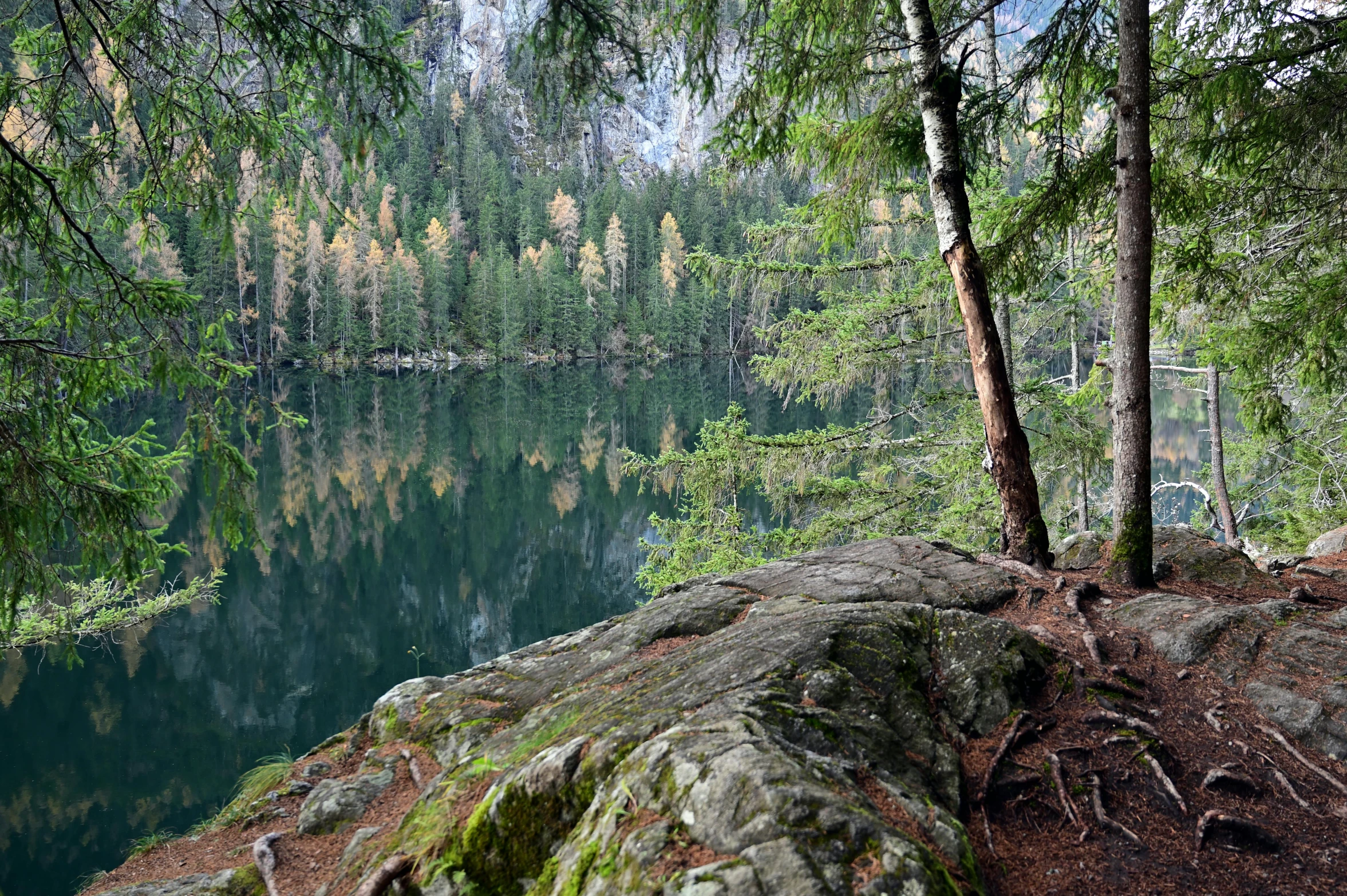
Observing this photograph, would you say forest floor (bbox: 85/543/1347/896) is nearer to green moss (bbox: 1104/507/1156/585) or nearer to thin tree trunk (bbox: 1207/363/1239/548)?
green moss (bbox: 1104/507/1156/585)

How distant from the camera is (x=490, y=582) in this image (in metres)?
19.8

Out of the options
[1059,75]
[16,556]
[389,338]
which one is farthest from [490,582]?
[389,338]

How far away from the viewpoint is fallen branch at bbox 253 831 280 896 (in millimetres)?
3176

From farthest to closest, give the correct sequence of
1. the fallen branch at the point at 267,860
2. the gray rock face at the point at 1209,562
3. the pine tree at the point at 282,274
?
1. the pine tree at the point at 282,274
2. the gray rock face at the point at 1209,562
3. the fallen branch at the point at 267,860

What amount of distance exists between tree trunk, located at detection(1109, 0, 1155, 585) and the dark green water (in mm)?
11536

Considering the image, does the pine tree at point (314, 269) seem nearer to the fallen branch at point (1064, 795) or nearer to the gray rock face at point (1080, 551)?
the gray rock face at point (1080, 551)

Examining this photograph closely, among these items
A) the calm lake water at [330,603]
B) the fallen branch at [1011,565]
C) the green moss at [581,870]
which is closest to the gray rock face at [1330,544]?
the fallen branch at [1011,565]

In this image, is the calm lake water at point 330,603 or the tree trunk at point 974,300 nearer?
the tree trunk at point 974,300

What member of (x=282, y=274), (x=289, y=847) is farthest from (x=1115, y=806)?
(x=282, y=274)

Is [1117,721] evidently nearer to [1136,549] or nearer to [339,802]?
[1136,549]

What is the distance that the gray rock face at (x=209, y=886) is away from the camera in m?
3.22

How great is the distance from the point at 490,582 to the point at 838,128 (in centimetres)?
1647

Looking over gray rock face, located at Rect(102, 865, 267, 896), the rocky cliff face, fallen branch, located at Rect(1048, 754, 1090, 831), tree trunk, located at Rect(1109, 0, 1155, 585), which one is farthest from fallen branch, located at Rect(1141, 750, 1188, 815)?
the rocky cliff face

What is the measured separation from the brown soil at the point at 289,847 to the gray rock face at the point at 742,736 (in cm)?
29
